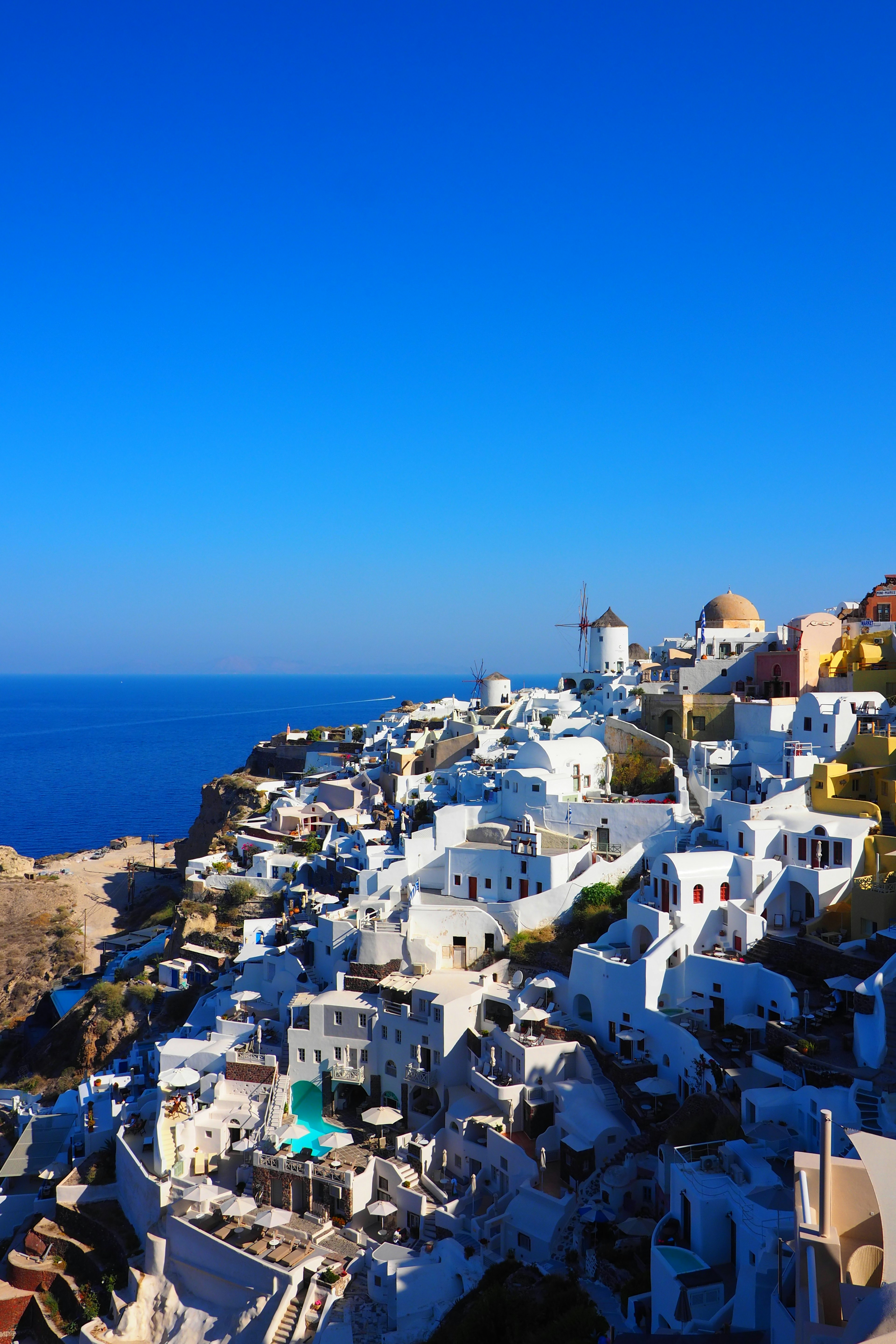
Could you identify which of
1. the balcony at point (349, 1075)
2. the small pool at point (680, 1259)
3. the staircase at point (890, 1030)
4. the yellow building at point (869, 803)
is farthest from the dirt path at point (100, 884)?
the staircase at point (890, 1030)

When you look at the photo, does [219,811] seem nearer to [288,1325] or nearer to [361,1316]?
[288,1325]

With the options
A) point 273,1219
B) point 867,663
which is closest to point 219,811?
point 867,663

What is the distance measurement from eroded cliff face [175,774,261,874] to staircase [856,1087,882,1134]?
38.1 m

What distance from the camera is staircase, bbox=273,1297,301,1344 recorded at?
19953 mm

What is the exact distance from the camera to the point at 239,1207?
23.1m

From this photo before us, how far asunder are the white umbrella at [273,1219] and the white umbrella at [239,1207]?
0.52 meters

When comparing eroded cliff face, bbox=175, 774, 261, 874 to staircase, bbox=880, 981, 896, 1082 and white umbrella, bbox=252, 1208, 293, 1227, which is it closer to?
white umbrella, bbox=252, 1208, 293, 1227

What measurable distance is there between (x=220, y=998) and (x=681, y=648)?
27.4 meters

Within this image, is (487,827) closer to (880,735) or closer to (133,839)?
(880,735)

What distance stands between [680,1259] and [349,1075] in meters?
12.7

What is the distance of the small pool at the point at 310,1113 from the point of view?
25359 millimetres

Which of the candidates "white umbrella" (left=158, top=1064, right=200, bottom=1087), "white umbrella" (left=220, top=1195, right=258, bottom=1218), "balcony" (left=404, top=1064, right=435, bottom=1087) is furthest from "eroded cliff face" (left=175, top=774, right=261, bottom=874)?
"white umbrella" (left=220, top=1195, right=258, bottom=1218)

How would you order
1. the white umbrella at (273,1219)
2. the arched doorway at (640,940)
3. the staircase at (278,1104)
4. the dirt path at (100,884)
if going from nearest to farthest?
the white umbrella at (273,1219) < the staircase at (278,1104) < the arched doorway at (640,940) < the dirt path at (100,884)

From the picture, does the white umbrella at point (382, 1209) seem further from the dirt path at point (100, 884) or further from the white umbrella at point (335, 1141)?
the dirt path at point (100, 884)
